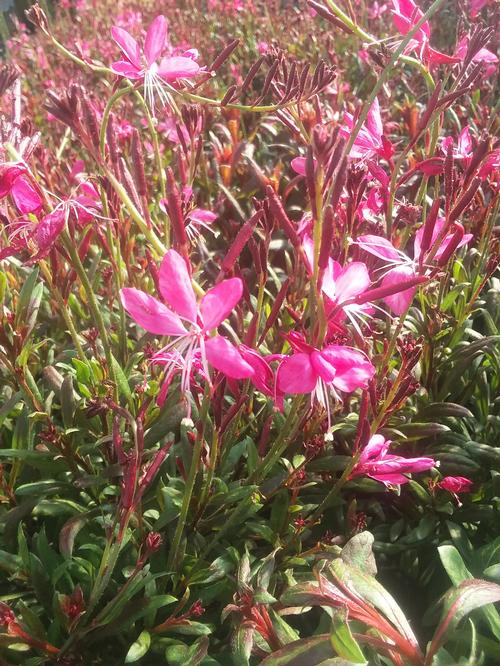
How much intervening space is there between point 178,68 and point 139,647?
2.85 feet

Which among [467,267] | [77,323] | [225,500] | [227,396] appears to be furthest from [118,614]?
[467,267]

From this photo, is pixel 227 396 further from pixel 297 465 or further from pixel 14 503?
pixel 14 503

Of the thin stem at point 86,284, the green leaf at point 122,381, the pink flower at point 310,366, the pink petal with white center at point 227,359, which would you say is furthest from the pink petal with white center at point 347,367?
the green leaf at point 122,381

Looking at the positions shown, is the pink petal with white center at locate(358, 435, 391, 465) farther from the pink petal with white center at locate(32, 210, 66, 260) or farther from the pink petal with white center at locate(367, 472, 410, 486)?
the pink petal with white center at locate(32, 210, 66, 260)

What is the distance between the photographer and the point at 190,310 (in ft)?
2.35

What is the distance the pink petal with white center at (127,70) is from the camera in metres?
0.92

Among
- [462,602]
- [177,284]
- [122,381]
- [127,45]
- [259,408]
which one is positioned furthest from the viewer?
[259,408]

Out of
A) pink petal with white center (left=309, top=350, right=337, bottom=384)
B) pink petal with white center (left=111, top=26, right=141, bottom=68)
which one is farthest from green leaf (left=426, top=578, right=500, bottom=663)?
pink petal with white center (left=111, top=26, right=141, bottom=68)

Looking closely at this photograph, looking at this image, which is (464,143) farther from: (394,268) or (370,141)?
(394,268)

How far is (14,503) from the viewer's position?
1287 mm

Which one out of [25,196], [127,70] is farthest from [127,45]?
[25,196]

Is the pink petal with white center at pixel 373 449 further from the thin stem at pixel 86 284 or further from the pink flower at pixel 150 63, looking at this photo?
the pink flower at pixel 150 63

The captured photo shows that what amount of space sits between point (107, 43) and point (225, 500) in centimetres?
415

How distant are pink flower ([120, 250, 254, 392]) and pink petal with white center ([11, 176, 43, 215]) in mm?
322
